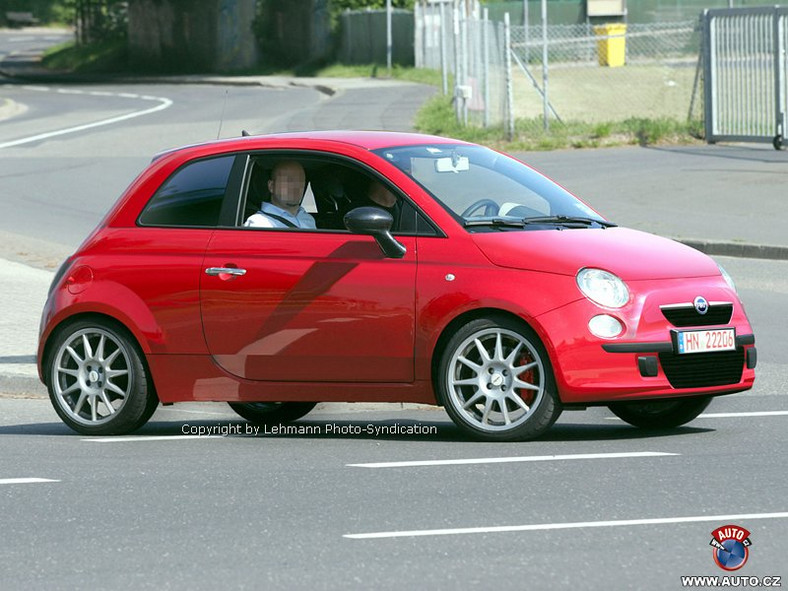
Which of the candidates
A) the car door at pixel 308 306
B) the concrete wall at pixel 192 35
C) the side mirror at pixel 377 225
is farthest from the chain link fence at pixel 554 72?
the side mirror at pixel 377 225

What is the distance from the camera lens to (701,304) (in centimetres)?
824

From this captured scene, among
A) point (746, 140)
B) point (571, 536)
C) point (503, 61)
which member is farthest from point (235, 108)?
point (571, 536)

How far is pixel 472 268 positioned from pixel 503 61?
76.1 feet

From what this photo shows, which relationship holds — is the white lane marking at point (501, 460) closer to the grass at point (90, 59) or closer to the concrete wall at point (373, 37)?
the concrete wall at point (373, 37)

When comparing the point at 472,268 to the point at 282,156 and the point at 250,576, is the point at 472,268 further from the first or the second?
the point at 250,576

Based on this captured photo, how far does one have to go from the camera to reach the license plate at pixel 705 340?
8184 mm

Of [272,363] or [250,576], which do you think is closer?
[250,576]

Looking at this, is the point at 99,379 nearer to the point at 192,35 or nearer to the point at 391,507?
the point at 391,507

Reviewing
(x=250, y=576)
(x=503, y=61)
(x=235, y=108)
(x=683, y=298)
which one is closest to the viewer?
(x=250, y=576)

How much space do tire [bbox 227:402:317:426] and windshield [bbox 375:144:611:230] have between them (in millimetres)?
1701

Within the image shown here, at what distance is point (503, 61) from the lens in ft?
102

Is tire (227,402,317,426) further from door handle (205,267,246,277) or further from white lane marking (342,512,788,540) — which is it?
white lane marking (342,512,788,540)

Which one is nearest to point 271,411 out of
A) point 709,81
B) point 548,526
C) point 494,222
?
point 494,222

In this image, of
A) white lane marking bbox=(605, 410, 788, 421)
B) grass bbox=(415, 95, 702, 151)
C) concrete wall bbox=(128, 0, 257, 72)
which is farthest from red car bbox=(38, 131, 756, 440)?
concrete wall bbox=(128, 0, 257, 72)
